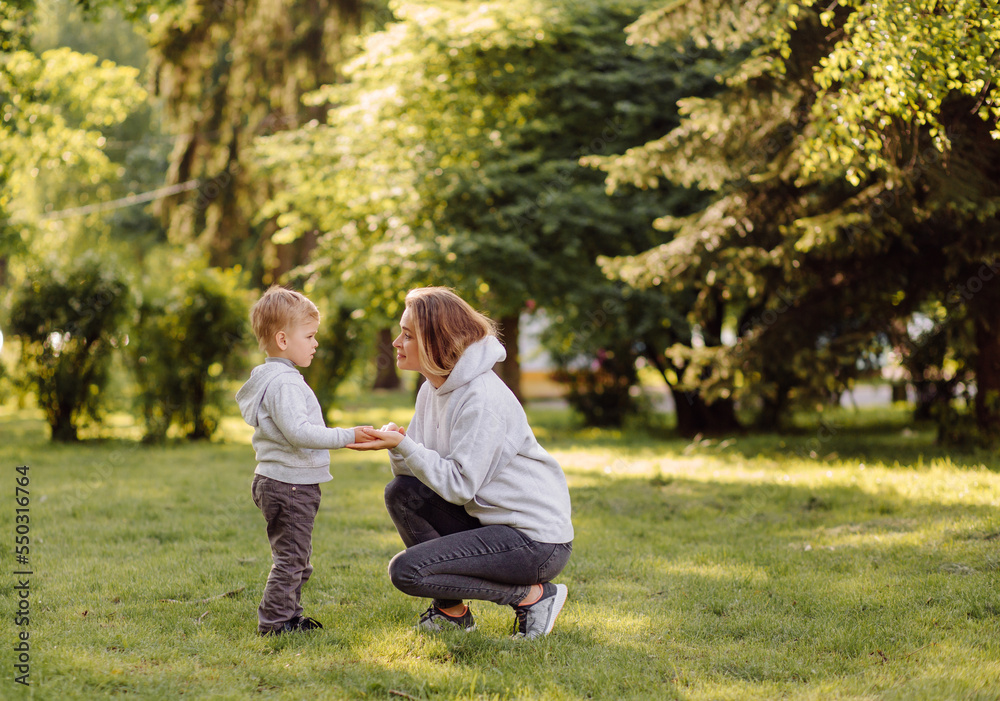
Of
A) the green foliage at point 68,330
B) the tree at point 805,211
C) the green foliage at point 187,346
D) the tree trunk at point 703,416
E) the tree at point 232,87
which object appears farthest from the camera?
the tree at point 232,87

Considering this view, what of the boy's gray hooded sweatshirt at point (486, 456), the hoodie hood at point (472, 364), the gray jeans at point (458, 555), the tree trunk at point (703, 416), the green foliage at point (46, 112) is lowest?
the tree trunk at point (703, 416)

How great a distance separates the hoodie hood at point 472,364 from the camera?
136 inches

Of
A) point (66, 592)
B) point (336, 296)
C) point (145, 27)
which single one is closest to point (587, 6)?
point (336, 296)

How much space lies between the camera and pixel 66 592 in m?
4.34

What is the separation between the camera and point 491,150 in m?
11.5

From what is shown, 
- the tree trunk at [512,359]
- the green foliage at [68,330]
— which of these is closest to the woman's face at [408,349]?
the green foliage at [68,330]

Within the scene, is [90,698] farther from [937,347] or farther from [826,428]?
[826,428]

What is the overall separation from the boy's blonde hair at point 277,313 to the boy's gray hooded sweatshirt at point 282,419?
13 centimetres

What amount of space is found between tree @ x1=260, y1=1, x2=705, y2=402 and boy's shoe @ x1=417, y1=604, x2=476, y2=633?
704 cm

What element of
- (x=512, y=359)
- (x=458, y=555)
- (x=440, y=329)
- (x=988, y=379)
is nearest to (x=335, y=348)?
(x=512, y=359)

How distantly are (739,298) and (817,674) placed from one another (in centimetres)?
814

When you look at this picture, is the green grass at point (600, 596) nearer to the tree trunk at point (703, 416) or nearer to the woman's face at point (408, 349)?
the woman's face at point (408, 349)

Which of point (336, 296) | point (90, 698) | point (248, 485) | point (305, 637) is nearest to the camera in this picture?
point (90, 698)

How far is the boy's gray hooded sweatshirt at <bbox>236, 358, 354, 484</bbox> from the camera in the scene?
3.55m
